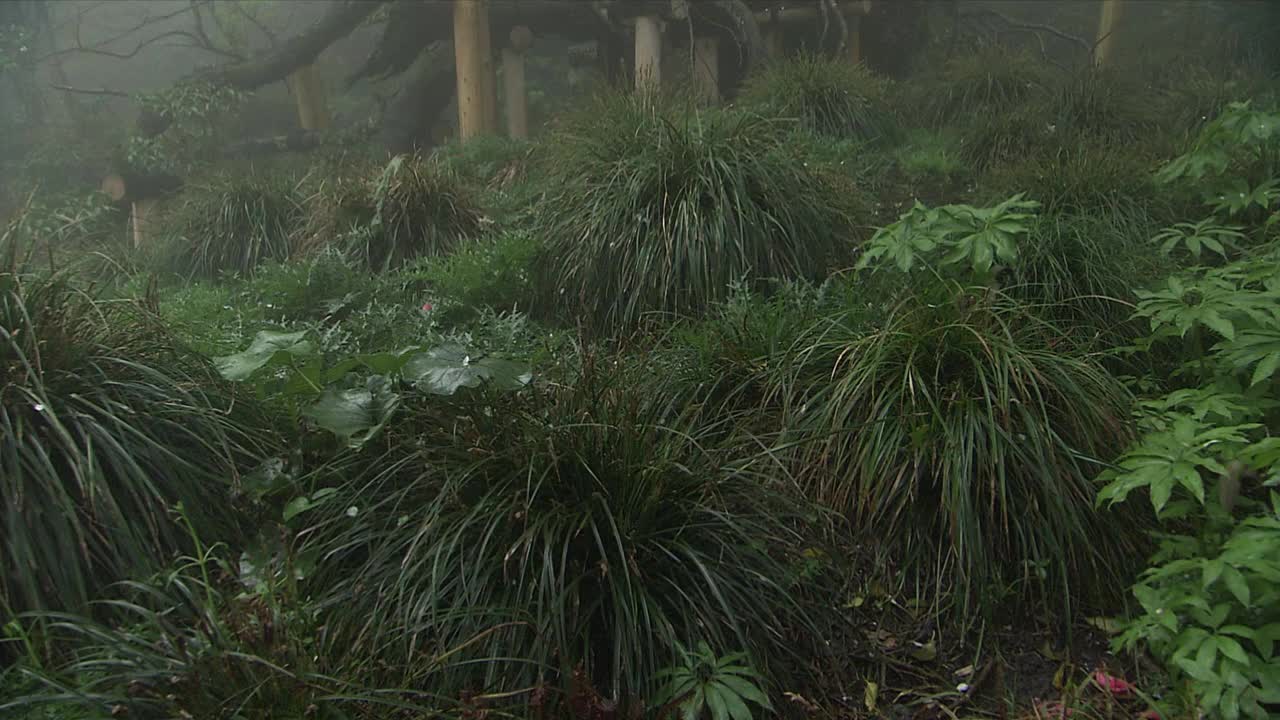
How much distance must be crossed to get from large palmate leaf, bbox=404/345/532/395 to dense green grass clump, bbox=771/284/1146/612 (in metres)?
0.98

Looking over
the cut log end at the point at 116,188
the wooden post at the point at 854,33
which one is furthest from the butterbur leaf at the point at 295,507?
the cut log end at the point at 116,188

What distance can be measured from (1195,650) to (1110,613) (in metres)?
0.48

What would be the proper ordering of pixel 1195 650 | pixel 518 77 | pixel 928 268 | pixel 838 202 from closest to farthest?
pixel 1195 650 < pixel 928 268 < pixel 838 202 < pixel 518 77

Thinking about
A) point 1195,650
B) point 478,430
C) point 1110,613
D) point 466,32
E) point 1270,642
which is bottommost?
point 1110,613

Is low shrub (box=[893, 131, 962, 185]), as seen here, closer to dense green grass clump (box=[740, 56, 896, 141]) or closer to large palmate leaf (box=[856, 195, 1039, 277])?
dense green grass clump (box=[740, 56, 896, 141])

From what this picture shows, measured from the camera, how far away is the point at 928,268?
3.96 m

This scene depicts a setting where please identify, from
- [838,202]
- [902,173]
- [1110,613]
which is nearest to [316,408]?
[1110,613]

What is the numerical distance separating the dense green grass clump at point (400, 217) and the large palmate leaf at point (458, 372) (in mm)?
3185

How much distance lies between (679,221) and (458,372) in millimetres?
1927

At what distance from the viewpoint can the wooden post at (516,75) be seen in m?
10.8

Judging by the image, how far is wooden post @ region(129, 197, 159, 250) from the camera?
30.9 ft

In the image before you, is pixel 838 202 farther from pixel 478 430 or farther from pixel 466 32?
pixel 466 32

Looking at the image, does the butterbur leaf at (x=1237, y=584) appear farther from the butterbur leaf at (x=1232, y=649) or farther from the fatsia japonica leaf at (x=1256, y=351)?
the fatsia japonica leaf at (x=1256, y=351)

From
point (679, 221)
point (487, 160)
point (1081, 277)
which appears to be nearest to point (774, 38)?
point (487, 160)
